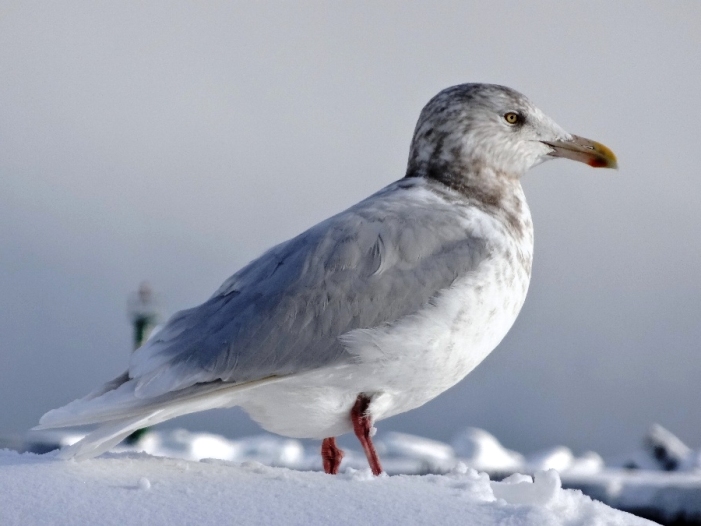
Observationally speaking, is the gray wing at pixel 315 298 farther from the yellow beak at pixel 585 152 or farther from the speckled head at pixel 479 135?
the yellow beak at pixel 585 152

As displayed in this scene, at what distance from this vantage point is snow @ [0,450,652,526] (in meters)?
2.89

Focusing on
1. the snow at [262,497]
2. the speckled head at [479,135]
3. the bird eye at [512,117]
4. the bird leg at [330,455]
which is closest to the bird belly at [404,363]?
the snow at [262,497]

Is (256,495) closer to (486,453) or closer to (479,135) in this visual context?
(479,135)

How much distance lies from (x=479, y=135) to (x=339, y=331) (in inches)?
50.1

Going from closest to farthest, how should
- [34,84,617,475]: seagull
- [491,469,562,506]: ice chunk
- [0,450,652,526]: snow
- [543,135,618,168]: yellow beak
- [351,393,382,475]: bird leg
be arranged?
[0,450,652,526]: snow → [491,469,562,506]: ice chunk → [34,84,617,475]: seagull → [351,393,382,475]: bird leg → [543,135,618,168]: yellow beak

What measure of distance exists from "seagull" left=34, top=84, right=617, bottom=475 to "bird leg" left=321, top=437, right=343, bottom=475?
36cm

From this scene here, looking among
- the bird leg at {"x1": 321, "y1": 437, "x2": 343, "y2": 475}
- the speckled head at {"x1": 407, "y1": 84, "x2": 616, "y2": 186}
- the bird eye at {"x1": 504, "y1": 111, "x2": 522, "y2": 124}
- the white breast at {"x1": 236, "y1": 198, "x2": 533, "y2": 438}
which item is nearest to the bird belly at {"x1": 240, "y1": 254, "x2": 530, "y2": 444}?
the white breast at {"x1": 236, "y1": 198, "x2": 533, "y2": 438}

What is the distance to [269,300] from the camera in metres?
3.52

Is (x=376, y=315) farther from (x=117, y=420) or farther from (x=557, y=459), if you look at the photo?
(x=557, y=459)

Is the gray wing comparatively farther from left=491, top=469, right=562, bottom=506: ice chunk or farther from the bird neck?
left=491, top=469, right=562, bottom=506: ice chunk

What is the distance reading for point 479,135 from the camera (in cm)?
415

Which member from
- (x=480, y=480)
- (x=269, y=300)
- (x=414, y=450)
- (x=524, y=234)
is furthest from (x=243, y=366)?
(x=414, y=450)

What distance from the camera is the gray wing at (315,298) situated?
3.42m

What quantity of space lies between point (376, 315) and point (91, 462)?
122cm
